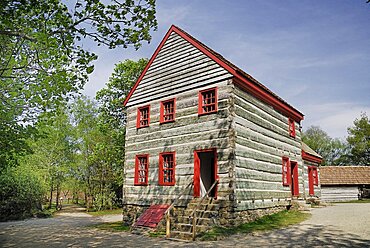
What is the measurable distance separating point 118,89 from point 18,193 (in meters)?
12.6

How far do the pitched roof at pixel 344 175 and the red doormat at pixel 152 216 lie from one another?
893 inches

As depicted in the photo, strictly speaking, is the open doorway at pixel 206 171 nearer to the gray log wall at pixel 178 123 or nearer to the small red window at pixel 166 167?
the gray log wall at pixel 178 123

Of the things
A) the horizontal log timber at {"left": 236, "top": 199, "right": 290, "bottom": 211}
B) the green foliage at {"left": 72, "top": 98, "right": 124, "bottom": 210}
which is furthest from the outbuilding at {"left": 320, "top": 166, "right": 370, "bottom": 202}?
the green foliage at {"left": 72, "top": 98, "right": 124, "bottom": 210}

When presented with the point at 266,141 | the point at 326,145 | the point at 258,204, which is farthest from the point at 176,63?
the point at 326,145

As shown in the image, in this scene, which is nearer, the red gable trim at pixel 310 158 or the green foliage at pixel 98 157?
the red gable trim at pixel 310 158

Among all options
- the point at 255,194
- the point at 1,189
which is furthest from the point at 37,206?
the point at 255,194

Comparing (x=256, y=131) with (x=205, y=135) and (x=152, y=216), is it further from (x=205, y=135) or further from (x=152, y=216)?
(x=152, y=216)

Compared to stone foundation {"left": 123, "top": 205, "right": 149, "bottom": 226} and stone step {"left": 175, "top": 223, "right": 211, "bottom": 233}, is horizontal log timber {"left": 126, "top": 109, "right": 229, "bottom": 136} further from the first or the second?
stone step {"left": 175, "top": 223, "right": 211, "bottom": 233}

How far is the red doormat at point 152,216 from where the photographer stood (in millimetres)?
13703

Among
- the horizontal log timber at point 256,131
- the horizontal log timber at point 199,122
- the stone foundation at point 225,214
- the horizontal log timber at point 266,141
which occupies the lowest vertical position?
the stone foundation at point 225,214

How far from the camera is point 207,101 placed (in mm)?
14609

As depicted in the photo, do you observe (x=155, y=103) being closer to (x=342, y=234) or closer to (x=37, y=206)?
(x=342, y=234)

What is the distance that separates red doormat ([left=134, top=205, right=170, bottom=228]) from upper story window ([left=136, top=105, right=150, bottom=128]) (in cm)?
474

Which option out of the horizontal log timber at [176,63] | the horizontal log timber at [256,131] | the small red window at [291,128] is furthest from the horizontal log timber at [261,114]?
the horizontal log timber at [176,63]
